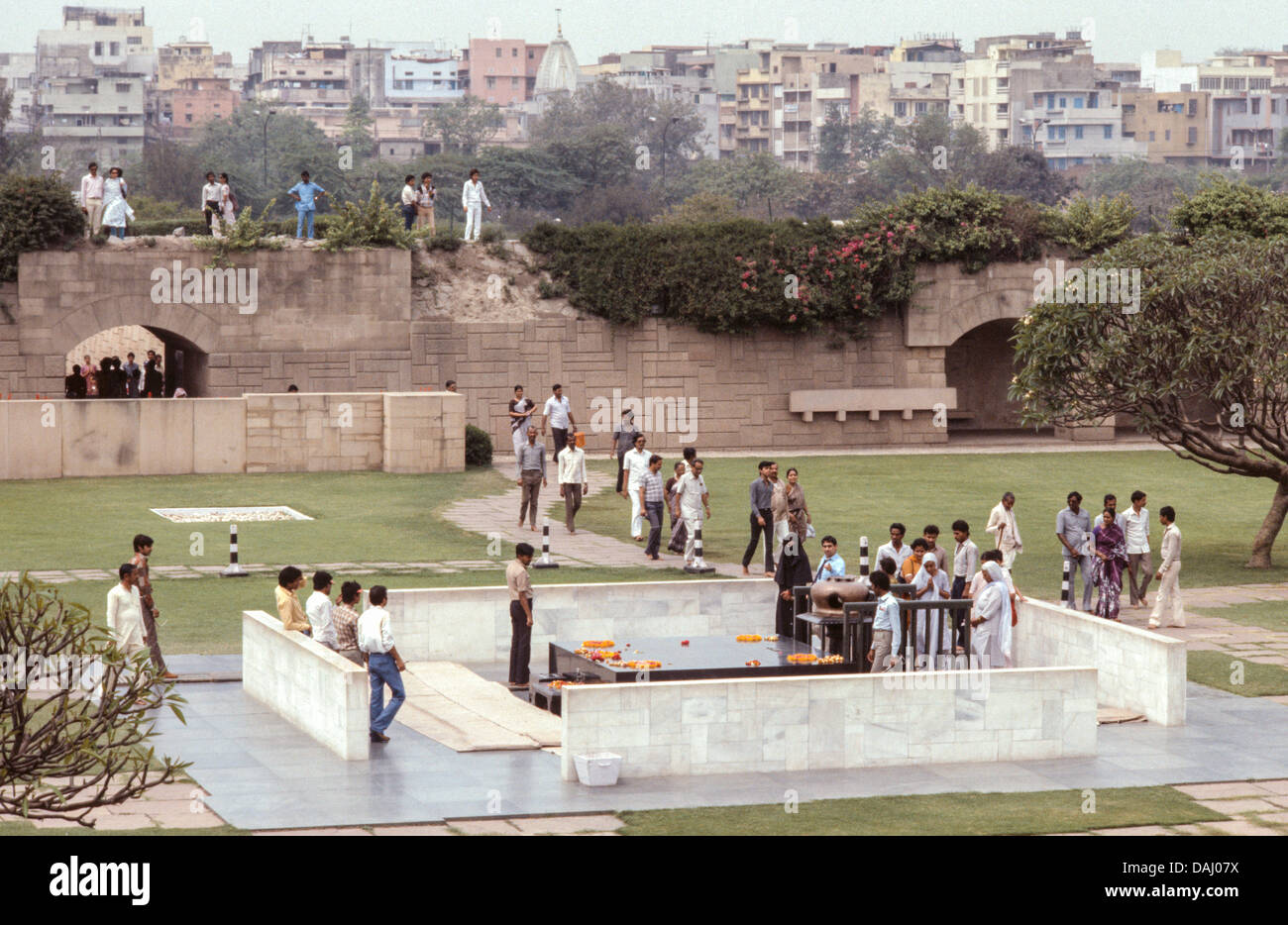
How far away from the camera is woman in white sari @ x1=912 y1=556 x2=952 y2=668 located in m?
16.1

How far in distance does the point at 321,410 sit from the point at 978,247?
15096mm

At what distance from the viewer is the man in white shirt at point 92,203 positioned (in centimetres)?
3462

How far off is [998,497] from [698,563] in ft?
27.8

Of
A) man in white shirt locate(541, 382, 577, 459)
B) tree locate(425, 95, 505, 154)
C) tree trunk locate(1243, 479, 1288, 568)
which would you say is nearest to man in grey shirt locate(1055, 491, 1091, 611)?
tree trunk locate(1243, 479, 1288, 568)

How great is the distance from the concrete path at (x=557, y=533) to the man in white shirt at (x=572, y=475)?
42 cm

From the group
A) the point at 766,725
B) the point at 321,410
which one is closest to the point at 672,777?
the point at 766,725

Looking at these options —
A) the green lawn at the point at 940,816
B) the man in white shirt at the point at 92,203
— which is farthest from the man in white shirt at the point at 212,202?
the green lawn at the point at 940,816

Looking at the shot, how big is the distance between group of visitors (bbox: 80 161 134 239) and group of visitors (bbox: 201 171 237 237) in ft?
5.11

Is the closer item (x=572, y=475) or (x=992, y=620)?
(x=992, y=620)

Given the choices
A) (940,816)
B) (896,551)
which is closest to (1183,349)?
(896,551)

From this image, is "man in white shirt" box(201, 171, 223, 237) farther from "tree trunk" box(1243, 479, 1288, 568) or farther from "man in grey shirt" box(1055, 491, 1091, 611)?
"tree trunk" box(1243, 479, 1288, 568)

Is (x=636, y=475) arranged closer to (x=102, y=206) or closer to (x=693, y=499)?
(x=693, y=499)

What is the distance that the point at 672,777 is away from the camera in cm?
1330

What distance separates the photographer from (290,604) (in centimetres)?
1562
